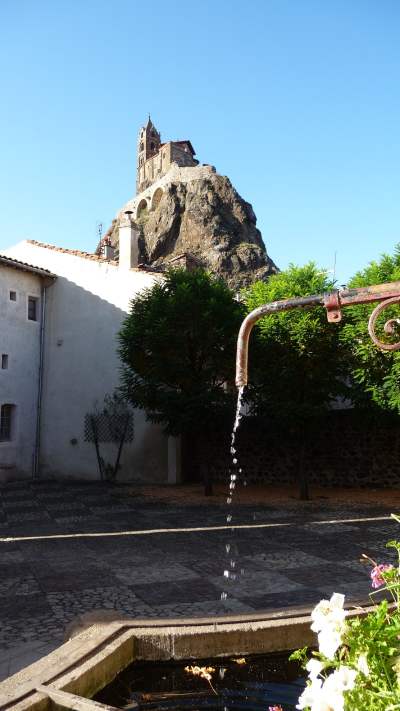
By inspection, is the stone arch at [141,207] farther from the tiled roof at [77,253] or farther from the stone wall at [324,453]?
the stone wall at [324,453]

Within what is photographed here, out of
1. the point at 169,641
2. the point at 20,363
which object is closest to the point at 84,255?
the point at 20,363

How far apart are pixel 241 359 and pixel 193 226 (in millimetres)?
58904

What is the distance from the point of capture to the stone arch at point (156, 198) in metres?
66.3

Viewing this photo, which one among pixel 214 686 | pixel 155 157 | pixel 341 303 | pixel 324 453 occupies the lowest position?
pixel 214 686

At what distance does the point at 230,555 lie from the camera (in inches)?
324

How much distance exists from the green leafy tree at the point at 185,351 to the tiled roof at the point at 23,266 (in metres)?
5.31

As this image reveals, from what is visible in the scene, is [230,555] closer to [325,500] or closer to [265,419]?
[325,500]

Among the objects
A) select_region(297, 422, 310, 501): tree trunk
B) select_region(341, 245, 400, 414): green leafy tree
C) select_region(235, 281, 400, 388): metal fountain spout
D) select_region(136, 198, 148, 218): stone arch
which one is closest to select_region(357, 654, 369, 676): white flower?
select_region(235, 281, 400, 388): metal fountain spout

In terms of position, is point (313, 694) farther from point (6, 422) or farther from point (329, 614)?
point (6, 422)

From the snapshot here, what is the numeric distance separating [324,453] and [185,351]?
589 cm

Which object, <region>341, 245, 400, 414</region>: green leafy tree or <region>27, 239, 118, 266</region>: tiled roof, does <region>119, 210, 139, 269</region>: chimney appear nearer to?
<region>27, 239, 118, 266</region>: tiled roof

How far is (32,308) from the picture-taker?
65.3 ft

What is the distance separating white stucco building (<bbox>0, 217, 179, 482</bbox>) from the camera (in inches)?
722

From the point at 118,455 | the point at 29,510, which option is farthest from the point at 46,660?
the point at 118,455
